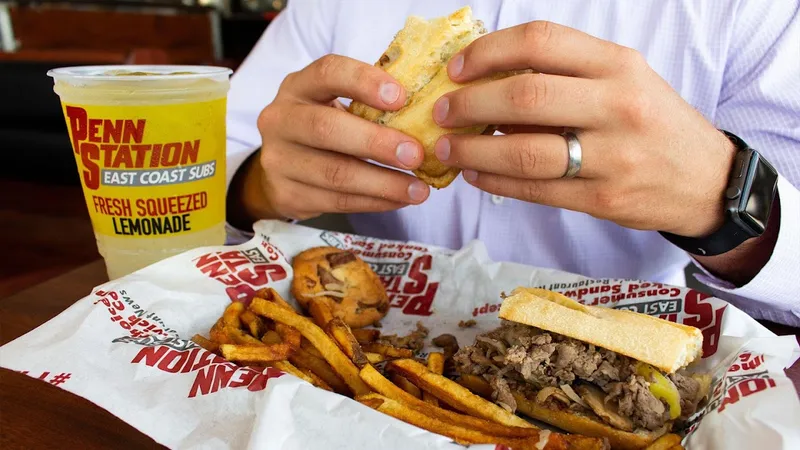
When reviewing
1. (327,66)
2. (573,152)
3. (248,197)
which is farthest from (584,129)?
(248,197)

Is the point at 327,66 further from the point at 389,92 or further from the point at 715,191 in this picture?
the point at 715,191

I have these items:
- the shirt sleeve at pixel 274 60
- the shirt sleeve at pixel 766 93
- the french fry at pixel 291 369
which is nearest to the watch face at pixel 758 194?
the shirt sleeve at pixel 766 93

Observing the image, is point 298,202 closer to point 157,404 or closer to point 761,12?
point 157,404

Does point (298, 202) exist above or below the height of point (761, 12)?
below

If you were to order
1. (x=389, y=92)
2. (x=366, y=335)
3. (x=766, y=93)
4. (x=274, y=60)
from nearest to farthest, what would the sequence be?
1. (x=389, y=92)
2. (x=366, y=335)
3. (x=766, y=93)
4. (x=274, y=60)

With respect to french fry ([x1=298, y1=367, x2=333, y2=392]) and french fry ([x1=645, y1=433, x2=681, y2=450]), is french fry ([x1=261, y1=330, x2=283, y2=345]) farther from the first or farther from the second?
french fry ([x1=645, y1=433, x2=681, y2=450])

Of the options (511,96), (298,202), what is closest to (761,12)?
(511,96)
